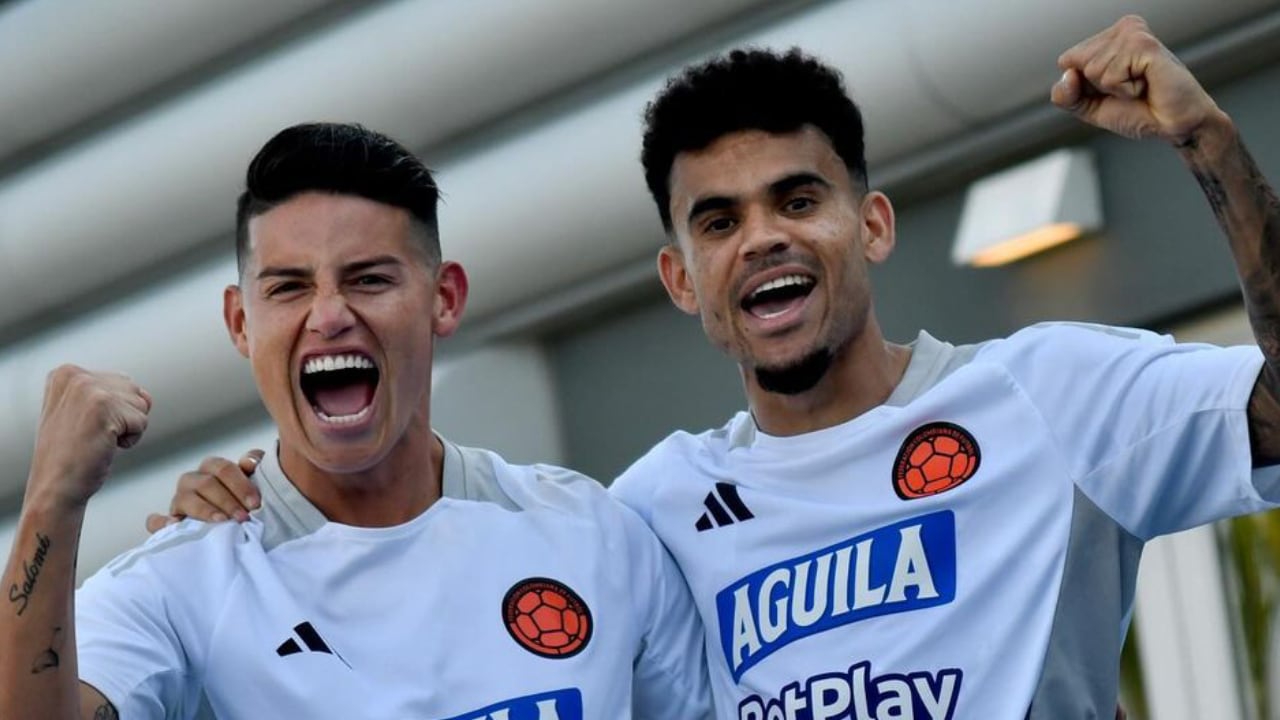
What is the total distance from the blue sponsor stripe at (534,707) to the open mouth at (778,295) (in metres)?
0.76

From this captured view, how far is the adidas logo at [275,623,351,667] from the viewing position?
158 inches

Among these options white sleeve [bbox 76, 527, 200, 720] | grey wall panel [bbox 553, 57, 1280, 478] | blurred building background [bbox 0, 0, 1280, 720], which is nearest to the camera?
white sleeve [bbox 76, 527, 200, 720]

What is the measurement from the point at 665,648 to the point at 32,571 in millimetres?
1220

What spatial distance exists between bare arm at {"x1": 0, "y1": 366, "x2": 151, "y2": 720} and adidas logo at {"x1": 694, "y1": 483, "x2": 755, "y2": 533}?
46.0 inches

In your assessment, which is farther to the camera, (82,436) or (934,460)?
(934,460)

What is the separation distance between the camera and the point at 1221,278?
6.23m

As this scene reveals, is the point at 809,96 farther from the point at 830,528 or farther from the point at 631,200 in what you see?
the point at 631,200

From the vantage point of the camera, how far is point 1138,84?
354 cm

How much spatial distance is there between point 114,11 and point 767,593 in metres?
4.97

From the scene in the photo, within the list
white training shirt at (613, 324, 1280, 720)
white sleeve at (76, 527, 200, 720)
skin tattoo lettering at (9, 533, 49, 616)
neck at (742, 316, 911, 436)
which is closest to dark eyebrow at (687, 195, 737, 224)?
neck at (742, 316, 911, 436)

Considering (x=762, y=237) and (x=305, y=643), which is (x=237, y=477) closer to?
(x=305, y=643)

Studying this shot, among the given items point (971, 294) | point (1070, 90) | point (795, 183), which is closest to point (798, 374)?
point (795, 183)

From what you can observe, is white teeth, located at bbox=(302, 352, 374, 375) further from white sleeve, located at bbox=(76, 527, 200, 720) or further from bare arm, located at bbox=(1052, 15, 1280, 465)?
bare arm, located at bbox=(1052, 15, 1280, 465)

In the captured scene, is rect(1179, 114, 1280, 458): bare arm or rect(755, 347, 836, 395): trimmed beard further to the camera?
rect(755, 347, 836, 395): trimmed beard
